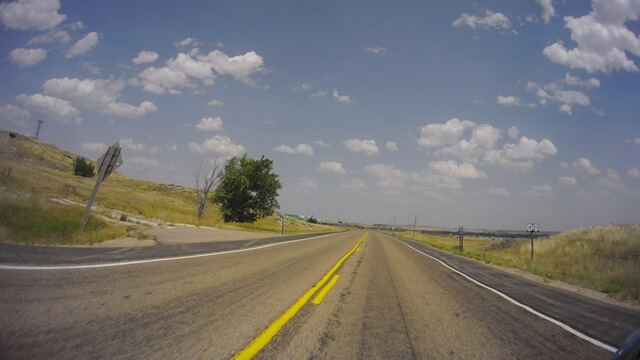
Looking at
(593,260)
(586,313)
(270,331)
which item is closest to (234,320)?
(270,331)

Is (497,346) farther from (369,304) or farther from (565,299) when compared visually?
(565,299)

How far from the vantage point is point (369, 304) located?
682 cm

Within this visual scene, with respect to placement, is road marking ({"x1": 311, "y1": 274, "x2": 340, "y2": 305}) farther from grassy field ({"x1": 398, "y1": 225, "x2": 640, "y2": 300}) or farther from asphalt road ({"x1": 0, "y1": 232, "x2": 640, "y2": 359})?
grassy field ({"x1": 398, "y1": 225, "x2": 640, "y2": 300})

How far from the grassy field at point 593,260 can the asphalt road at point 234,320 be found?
21.5 ft

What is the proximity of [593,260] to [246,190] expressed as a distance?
37405 millimetres

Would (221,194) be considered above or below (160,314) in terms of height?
above

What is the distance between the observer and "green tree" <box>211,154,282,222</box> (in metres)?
46.7

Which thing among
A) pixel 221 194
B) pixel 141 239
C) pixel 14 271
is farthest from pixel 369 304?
pixel 221 194

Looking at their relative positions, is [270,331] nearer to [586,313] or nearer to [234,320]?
[234,320]

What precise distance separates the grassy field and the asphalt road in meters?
6.55

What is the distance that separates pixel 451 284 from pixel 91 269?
9133 mm

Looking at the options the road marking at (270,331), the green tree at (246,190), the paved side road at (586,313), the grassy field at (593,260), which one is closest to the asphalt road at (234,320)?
the road marking at (270,331)

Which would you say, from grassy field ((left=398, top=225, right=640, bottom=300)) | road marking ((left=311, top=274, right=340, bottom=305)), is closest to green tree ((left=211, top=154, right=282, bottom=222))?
grassy field ((left=398, top=225, right=640, bottom=300))

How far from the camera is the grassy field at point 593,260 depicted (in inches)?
525
